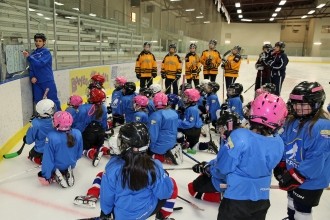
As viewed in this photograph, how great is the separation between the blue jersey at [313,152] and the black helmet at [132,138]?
102 centimetres

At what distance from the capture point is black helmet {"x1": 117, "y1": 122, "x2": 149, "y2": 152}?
1574 millimetres

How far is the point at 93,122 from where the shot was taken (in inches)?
143

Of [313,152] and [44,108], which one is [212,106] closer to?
[44,108]

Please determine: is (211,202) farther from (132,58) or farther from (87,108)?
(132,58)

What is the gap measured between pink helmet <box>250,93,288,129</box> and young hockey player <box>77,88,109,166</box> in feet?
7.30

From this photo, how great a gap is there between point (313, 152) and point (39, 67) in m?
4.04

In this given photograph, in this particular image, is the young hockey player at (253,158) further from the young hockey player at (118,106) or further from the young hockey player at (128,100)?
the young hockey player at (118,106)

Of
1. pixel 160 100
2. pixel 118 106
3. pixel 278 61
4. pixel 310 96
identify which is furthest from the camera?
pixel 278 61

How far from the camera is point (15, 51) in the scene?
14.0 ft

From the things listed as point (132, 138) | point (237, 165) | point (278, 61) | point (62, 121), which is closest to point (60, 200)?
point (62, 121)

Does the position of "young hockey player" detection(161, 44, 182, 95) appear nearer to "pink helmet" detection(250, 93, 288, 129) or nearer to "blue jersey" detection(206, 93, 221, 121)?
"blue jersey" detection(206, 93, 221, 121)

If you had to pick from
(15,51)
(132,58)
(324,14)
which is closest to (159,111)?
(15,51)

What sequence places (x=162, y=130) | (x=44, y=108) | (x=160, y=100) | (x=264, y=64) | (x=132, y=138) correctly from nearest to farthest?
(x=132, y=138) → (x=44, y=108) → (x=160, y=100) → (x=162, y=130) → (x=264, y=64)

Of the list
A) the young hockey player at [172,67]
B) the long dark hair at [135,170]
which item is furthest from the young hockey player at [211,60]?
the long dark hair at [135,170]
